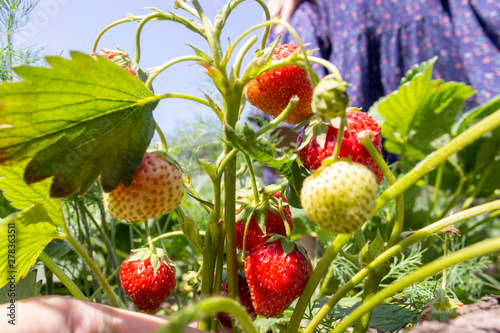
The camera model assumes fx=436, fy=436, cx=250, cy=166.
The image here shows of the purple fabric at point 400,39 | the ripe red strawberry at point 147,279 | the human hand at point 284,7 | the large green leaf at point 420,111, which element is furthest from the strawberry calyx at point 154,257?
the human hand at point 284,7

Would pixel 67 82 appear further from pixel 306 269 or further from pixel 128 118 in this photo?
pixel 306 269

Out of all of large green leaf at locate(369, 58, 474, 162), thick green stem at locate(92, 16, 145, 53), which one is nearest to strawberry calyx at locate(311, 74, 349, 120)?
thick green stem at locate(92, 16, 145, 53)

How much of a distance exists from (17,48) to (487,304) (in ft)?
1.93

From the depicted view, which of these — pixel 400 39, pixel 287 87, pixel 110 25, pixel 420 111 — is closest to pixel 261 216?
pixel 287 87

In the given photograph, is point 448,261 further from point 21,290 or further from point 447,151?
point 21,290

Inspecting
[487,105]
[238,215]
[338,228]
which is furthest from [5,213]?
[487,105]

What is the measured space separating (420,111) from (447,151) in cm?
59

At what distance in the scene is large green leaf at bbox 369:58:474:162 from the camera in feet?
2.52

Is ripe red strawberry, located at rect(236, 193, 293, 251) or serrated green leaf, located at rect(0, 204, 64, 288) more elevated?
serrated green leaf, located at rect(0, 204, 64, 288)

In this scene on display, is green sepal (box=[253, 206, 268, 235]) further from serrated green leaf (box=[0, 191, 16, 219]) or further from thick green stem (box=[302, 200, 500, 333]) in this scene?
serrated green leaf (box=[0, 191, 16, 219])

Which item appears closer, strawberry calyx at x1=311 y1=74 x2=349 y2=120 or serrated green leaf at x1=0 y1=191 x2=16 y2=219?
strawberry calyx at x1=311 y1=74 x2=349 y2=120

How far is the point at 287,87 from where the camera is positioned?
41 centimetres

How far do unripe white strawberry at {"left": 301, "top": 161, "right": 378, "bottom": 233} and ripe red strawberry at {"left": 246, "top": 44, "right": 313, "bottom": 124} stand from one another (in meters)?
0.14

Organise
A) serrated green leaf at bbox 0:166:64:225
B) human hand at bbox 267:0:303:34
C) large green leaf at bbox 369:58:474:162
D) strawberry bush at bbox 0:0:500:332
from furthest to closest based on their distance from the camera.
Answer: human hand at bbox 267:0:303:34 → large green leaf at bbox 369:58:474:162 → serrated green leaf at bbox 0:166:64:225 → strawberry bush at bbox 0:0:500:332
